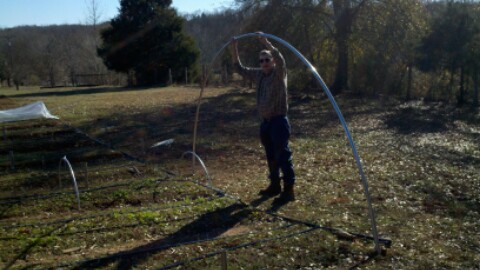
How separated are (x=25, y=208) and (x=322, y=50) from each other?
65.1ft

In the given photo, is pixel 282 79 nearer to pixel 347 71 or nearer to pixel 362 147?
pixel 362 147

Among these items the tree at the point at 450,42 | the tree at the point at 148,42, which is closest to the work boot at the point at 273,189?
the tree at the point at 450,42

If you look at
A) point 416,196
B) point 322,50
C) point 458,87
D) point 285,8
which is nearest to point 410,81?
point 458,87

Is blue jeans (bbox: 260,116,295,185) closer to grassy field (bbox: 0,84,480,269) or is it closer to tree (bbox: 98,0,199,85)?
grassy field (bbox: 0,84,480,269)

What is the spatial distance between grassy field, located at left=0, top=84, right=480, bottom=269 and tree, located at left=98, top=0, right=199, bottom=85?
24145mm

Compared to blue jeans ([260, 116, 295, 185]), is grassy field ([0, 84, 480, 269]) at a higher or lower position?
lower

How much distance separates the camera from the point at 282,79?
6883 millimetres

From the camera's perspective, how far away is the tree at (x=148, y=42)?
39.0m

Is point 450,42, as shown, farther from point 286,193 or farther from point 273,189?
point 286,193

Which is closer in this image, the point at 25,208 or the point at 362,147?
the point at 25,208

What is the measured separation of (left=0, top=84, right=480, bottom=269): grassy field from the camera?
524 cm

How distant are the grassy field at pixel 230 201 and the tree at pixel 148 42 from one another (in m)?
24.1

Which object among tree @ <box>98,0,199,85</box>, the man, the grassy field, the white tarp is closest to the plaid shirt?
the man

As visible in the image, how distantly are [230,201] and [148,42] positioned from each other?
1317 inches
